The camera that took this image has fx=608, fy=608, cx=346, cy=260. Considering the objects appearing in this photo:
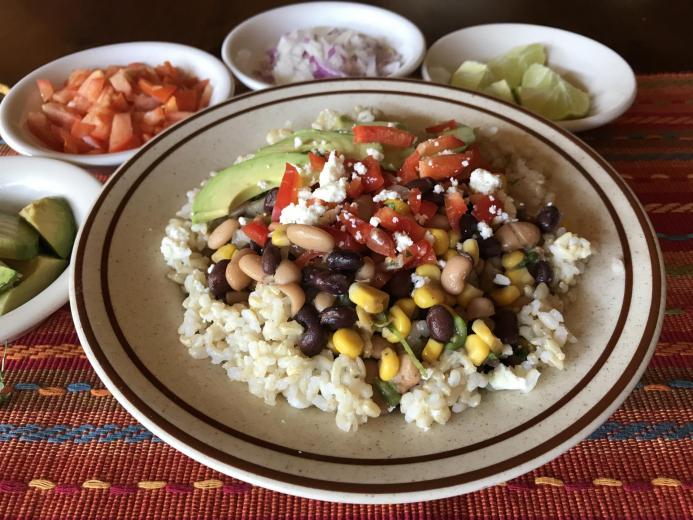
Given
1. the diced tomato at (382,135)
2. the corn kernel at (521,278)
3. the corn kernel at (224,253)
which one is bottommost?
the corn kernel at (224,253)

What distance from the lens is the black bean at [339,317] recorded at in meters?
1.98

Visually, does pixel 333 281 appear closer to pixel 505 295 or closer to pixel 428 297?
pixel 428 297

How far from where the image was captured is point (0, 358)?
7.45ft

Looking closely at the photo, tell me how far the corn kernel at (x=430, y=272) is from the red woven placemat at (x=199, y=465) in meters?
0.69

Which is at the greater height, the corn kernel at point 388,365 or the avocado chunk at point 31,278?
the corn kernel at point 388,365

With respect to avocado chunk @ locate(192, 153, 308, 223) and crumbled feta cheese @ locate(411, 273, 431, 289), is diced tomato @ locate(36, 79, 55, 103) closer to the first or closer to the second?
avocado chunk @ locate(192, 153, 308, 223)

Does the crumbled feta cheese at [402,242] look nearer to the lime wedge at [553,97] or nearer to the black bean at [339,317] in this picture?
the black bean at [339,317]

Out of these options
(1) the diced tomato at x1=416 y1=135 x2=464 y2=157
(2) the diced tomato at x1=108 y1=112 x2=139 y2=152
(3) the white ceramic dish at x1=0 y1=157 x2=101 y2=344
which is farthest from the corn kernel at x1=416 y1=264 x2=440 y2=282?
(2) the diced tomato at x1=108 y1=112 x2=139 y2=152

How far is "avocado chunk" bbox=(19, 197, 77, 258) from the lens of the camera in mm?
2561

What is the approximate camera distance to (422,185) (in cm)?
223

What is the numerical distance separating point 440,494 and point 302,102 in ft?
6.42

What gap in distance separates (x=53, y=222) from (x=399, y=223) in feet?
5.02

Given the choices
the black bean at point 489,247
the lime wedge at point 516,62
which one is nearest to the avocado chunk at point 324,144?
the black bean at point 489,247

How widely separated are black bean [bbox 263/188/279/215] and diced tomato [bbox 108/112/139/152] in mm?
1149
